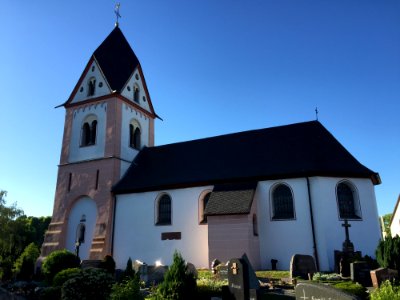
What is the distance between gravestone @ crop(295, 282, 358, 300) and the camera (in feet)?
20.0

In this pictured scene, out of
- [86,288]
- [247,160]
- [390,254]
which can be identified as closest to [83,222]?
[247,160]

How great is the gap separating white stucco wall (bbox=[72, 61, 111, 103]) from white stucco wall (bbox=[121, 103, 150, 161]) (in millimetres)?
2043

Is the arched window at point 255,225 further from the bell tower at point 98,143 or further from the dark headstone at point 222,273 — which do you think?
the bell tower at point 98,143

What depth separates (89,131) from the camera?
85.5 feet

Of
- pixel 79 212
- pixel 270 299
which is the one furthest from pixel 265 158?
pixel 79 212

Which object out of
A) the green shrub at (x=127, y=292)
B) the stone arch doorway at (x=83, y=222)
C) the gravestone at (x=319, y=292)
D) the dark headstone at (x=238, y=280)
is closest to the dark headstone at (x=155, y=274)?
the green shrub at (x=127, y=292)

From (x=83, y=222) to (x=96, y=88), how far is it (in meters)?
10.1

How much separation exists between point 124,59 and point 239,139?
12224 mm

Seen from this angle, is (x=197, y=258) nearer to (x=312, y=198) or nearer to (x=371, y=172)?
(x=312, y=198)

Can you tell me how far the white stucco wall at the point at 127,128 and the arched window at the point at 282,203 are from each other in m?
11.4

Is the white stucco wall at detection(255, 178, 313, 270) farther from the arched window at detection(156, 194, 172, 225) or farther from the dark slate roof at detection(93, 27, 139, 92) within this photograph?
the dark slate roof at detection(93, 27, 139, 92)

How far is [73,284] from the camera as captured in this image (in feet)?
32.7

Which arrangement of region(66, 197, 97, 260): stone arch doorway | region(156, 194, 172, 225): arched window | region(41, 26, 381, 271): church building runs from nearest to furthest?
region(41, 26, 381, 271): church building → region(156, 194, 172, 225): arched window → region(66, 197, 97, 260): stone arch doorway

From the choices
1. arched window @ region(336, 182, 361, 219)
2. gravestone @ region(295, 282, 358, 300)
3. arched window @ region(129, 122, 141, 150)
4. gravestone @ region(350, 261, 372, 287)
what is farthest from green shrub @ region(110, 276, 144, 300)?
arched window @ region(129, 122, 141, 150)
